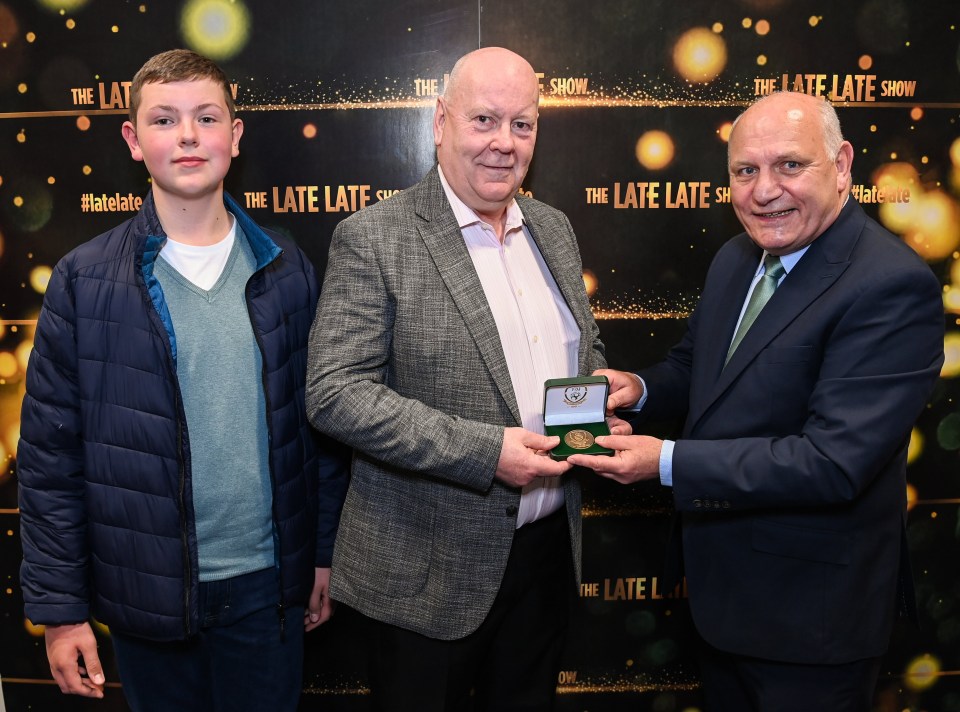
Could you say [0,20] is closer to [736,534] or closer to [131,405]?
[131,405]

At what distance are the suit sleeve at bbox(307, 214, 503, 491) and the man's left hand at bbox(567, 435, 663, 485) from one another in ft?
0.98

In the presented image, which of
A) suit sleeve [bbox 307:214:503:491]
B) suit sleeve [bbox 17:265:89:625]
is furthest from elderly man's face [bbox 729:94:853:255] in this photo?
suit sleeve [bbox 17:265:89:625]

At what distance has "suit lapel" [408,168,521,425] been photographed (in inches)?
73.6

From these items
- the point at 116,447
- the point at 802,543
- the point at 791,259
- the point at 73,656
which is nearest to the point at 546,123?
the point at 791,259

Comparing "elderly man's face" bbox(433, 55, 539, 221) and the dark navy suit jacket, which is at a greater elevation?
"elderly man's face" bbox(433, 55, 539, 221)

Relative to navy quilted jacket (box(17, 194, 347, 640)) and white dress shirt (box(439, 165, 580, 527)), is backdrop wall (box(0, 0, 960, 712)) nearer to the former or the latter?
white dress shirt (box(439, 165, 580, 527))

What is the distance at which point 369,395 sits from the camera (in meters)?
1.81

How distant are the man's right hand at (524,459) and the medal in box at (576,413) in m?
0.04

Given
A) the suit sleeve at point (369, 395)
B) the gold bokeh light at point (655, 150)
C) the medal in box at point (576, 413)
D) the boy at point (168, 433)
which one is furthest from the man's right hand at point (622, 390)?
the boy at point (168, 433)

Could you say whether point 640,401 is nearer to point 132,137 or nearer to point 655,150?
point 655,150

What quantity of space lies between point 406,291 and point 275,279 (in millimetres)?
379

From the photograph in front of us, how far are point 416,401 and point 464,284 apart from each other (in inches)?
12.2

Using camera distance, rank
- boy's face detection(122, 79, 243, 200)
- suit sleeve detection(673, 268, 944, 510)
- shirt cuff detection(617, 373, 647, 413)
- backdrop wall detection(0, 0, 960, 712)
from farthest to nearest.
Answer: backdrop wall detection(0, 0, 960, 712)
shirt cuff detection(617, 373, 647, 413)
boy's face detection(122, 79, 243, 200)
suit sleeve detection(673, 268, 944, 510)

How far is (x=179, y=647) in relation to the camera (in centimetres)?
195
